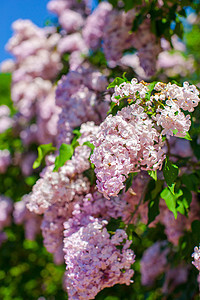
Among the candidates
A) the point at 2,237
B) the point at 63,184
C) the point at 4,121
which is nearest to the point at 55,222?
the point at 63,184

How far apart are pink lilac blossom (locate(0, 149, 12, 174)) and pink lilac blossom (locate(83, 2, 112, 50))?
6.40ft

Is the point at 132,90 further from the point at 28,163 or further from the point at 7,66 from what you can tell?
the point at 7,66

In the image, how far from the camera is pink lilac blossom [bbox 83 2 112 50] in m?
3.10

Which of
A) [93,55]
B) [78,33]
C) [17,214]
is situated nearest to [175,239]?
[93,55]

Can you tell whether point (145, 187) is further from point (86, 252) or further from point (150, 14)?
point (150, 14)

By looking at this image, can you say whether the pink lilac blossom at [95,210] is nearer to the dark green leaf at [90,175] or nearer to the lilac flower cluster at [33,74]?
the dark green leaf at [90,175]

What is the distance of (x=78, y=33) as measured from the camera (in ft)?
14.3

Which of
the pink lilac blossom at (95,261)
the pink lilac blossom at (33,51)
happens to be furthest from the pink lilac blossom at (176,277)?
the pink lilac blossom at (33,51)

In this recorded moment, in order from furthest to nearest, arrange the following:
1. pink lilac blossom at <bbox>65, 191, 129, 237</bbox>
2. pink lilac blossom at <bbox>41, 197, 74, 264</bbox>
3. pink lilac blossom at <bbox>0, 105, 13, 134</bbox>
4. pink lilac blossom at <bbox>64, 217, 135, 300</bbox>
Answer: pink lilac blossom at <bbox>0, 105, 13, 134</bbox> → pink lilac blossom at <bbox>41, 197, 74, 264</bbox> → pink lilac blossom at <bbox>65, 191, 129, 237</bbox> → pink lilac blossom at <bbox>64, 217, 135, 300</bbox>

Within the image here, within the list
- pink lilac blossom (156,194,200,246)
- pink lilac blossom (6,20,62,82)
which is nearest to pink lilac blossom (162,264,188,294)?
pink lilac blossom (156,194,200,246)

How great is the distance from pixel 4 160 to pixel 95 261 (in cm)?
337

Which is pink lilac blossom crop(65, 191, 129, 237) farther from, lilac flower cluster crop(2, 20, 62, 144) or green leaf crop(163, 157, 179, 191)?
lilac flower cluster crop(2, 20, 62, 144)

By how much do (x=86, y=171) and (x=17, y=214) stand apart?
241 cm

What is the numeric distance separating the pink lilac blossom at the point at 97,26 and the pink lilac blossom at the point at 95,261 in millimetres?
1981
